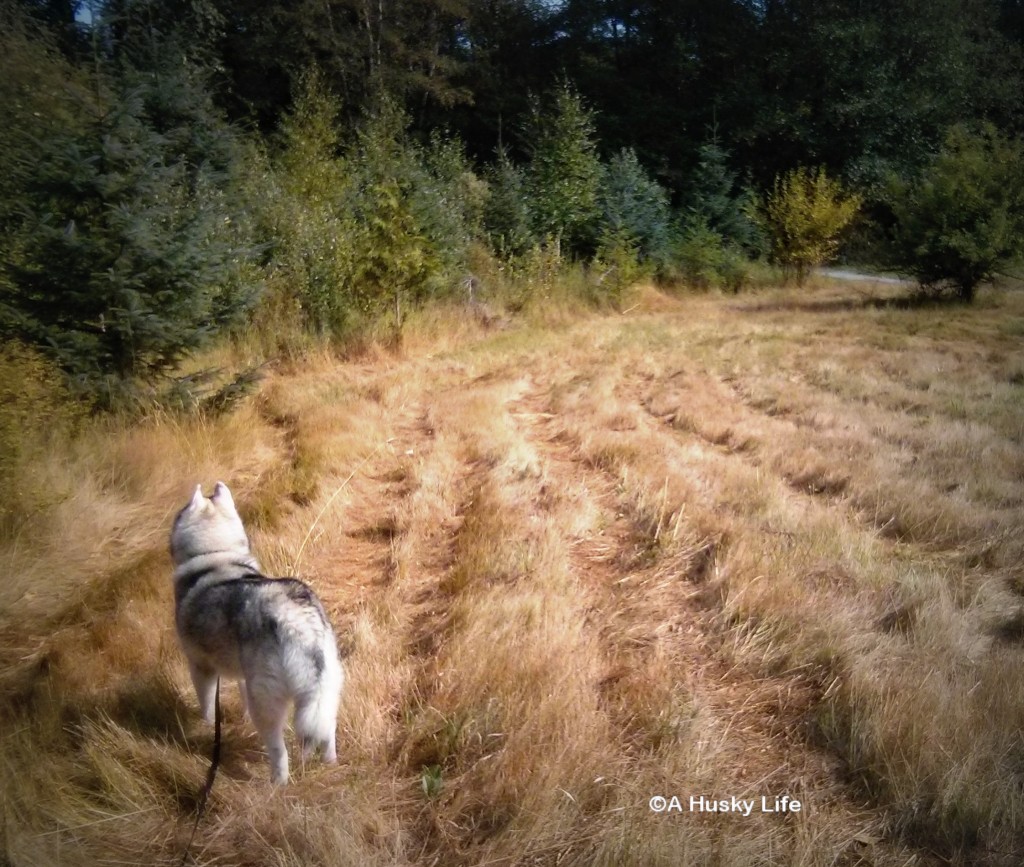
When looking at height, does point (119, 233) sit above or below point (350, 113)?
below

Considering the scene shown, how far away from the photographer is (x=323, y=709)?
2.47 meters

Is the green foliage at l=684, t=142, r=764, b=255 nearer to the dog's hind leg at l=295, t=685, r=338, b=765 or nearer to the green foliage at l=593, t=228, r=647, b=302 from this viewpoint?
the green foliage at l=593, t=228, r=647, b=302

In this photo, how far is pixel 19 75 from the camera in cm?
1028

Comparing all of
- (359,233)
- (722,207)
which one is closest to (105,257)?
(359,233)

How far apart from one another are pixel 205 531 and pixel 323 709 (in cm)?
131

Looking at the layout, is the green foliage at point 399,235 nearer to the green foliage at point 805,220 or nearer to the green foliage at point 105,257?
the green foliage at point 105,257

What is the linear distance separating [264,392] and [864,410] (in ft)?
21.5

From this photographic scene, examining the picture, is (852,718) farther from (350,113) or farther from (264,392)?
(350,113)

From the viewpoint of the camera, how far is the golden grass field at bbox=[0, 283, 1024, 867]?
2.40m

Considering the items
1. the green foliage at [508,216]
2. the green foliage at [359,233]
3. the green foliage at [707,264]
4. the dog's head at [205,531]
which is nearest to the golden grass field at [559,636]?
the dog's head at [205,531]

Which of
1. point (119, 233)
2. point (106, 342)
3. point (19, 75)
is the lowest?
point (106, 342)

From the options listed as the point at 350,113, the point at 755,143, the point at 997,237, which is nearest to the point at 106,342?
the point at 997,237

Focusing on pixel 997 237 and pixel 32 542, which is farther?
pixel 997 237

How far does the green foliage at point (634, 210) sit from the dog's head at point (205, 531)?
15823 millimetres
